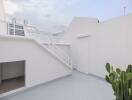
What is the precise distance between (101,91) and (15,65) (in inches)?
182

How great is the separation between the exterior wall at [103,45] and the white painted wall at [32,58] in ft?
6.69

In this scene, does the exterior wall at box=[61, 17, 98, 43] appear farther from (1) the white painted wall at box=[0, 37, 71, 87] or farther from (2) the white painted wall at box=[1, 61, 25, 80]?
(2) the white painted wall at box=[1, 61, 25, 80]

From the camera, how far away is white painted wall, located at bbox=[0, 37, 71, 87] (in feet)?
13.0

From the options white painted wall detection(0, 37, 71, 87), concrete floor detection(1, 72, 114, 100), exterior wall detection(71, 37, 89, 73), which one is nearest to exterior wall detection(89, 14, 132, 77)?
exterior wall detection(71, 37, 89, 73)

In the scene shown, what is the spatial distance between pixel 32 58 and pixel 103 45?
A: 3797 millimetres

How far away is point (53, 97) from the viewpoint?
4.01 meters

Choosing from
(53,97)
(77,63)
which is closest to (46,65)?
(53,97)

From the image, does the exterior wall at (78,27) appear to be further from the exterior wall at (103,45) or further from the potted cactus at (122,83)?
the potted cactus at (122,83)

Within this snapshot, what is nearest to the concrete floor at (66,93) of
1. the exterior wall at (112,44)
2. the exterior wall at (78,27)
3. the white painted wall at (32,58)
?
the white painted wall at (32,58)

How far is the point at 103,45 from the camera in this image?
6.23 m

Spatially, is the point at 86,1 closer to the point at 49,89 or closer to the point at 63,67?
the point at 63,67

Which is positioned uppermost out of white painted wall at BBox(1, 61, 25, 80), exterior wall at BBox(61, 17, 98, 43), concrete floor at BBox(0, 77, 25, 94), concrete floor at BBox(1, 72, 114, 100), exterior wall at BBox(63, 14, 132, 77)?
exterior wall at BBox(61, 17, 98, 43)

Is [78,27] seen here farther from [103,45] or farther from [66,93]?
[66,93]

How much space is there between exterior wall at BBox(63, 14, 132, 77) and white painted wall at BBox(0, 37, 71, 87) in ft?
6.69
